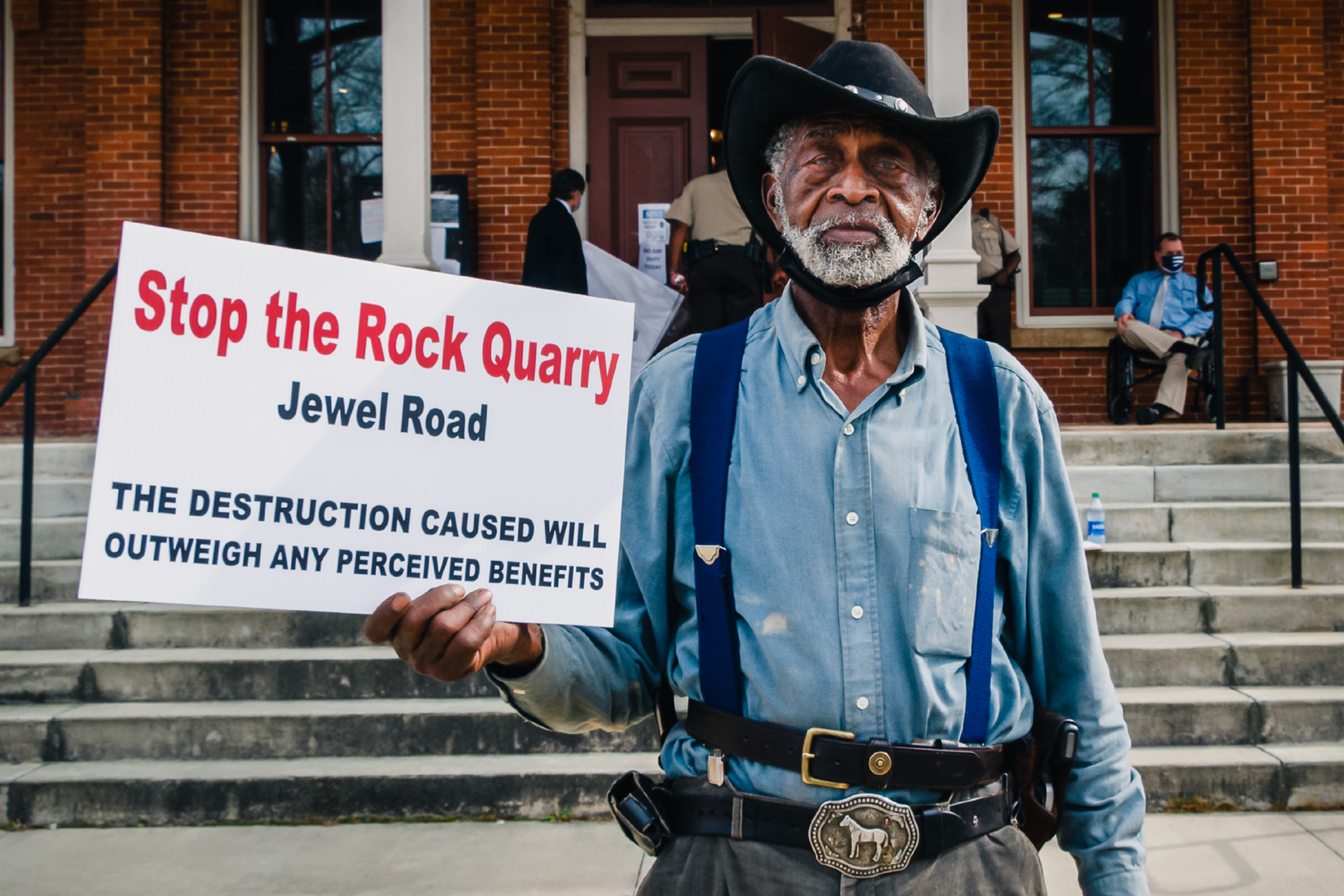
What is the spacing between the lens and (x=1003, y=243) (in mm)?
8734

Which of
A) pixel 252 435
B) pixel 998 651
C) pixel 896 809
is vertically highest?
pixel 252 435

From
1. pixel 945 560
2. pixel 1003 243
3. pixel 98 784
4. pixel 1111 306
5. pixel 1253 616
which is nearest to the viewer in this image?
pixel 945 560

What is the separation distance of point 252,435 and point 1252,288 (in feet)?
21.1

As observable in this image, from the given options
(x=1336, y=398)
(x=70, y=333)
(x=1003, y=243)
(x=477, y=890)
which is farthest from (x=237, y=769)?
(x=1336, y=398)

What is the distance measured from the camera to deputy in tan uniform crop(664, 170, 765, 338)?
7.30 meters

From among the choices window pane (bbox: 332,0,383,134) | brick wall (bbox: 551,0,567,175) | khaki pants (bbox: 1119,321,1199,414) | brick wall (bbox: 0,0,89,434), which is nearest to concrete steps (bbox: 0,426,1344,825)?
khaki pants (bbox: 1119,321,1199,414)

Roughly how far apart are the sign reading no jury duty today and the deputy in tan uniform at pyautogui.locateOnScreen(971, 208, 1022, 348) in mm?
7428

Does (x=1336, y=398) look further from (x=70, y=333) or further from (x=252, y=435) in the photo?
(x=70, y=333)

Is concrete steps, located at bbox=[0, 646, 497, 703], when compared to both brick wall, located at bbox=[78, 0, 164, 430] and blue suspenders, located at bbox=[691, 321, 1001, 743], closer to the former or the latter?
blue suspenders, located at bbox=[691, 321, 1001, 743]

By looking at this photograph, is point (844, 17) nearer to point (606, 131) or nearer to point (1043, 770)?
point (606, 131)

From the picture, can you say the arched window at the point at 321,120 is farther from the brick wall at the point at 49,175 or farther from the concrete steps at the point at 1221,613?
the concrete steps at the point at 1221,613

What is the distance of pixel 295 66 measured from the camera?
9.29 m

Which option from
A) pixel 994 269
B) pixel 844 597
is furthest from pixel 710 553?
pixel 994 269

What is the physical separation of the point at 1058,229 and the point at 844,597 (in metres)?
8.77
